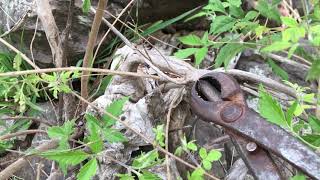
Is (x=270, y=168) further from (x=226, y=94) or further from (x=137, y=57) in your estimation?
(x=137, y=57)

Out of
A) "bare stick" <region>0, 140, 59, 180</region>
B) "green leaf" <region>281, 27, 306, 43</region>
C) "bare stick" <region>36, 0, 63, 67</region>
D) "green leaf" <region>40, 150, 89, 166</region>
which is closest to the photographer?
"green leaf" <region>281, 27, 306, 43</region>

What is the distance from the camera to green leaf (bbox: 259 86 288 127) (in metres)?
0.99

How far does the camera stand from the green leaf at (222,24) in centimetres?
123

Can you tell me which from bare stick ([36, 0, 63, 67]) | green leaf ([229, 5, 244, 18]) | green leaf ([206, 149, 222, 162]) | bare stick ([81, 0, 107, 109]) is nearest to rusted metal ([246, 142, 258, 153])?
green leaf ([206, 149, 222, 162])

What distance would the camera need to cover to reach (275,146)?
43.2 inches

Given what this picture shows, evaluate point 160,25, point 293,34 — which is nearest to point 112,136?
point 293,34

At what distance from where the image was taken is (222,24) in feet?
4.09

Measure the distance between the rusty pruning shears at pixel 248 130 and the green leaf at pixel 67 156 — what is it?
0.32 metres

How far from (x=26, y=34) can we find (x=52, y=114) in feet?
1.22

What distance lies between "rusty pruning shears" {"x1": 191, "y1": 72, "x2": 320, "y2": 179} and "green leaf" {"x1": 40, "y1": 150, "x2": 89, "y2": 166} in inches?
12.4

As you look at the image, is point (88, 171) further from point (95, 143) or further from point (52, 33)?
point (52, 33)

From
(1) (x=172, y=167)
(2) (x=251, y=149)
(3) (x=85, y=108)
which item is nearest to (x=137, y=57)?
(3) (x=85, y=108)

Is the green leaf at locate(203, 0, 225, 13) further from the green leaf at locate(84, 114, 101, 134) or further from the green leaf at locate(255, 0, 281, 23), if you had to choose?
the green leaf at locate(84, 114, 101, 134)

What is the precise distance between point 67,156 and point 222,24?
49 centimetres
